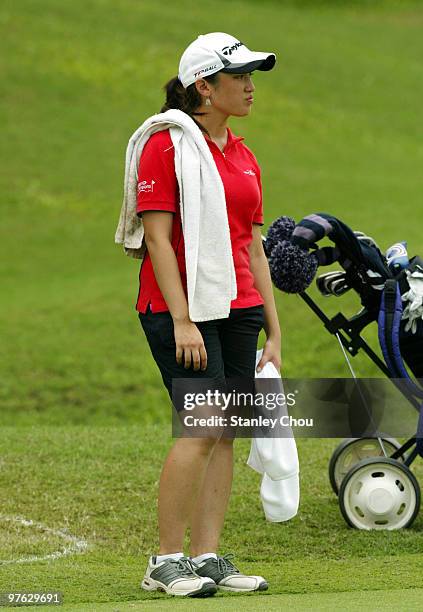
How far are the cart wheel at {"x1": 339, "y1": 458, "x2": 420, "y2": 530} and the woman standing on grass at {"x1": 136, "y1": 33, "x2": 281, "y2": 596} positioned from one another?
1.62m

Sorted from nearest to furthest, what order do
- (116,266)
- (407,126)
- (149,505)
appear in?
(149,505), (116,266), (407,126)

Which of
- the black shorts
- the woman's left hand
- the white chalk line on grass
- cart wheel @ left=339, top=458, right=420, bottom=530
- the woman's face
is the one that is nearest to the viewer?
the black shorts

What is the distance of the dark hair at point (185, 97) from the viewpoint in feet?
18.0

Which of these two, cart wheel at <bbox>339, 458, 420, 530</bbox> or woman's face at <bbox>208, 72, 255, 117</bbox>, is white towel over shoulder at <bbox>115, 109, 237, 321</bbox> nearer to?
woman's face at <bbox>208, 72, 255, 117</bbox>

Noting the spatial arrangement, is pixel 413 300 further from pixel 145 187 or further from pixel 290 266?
pixel 145 187

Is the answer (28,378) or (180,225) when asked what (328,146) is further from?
(180,225)

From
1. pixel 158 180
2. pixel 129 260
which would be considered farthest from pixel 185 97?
pixel 129 260

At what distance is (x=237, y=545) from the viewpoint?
6852 millimetres

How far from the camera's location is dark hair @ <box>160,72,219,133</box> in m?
5.48

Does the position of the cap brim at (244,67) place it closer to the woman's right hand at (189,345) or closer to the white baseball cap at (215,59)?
the white baseball cap at (215,59)

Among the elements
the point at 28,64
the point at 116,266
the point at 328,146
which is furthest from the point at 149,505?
the point at 28,64

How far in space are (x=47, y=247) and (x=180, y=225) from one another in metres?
17.4

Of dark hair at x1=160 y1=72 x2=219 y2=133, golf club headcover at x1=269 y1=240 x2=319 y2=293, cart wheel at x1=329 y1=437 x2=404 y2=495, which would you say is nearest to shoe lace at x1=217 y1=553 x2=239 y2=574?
golf club headcover at x1=269 y1=240 x2=319 y2=293

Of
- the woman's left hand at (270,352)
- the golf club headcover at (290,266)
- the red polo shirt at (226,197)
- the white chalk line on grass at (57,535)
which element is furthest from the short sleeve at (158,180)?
the white chalk line on grass at (57,535)
